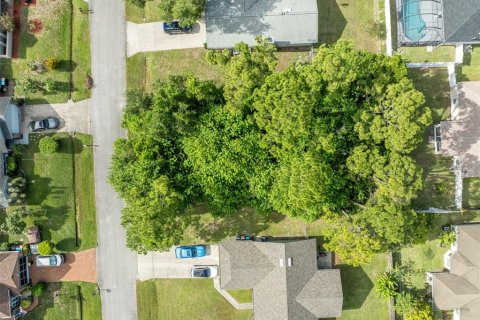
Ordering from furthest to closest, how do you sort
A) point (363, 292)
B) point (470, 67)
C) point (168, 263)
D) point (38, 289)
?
point (168, 263) < point (38, 289) < point (363, 292) < point (470, 67)

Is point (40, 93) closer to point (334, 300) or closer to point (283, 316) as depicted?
point (283, 316)

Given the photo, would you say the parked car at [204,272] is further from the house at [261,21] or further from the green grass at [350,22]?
the green grass at [350,22]

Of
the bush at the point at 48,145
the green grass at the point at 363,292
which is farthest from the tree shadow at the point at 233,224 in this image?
the bush at the point at 48,145

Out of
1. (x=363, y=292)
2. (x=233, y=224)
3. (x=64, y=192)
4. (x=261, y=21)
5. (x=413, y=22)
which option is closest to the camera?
(x=413, y=22)

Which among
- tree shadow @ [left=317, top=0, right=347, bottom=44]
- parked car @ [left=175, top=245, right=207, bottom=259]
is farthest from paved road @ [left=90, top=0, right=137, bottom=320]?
tree shadow @ [left=317, top=0, right=347, bottom=44]

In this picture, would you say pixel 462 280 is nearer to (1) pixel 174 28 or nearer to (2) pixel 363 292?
(2) pixel 363 292

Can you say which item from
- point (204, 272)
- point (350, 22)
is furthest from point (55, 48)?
point (350, 22)

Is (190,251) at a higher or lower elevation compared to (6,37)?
lower
